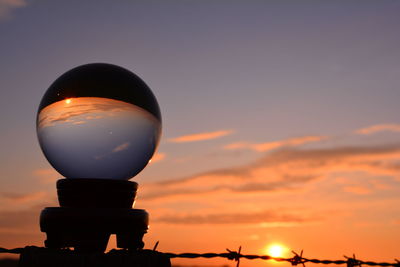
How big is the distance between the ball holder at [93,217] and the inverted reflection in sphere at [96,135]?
0.98ft

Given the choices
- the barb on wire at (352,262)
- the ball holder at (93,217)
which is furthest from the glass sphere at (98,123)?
the barb on wire at (352,262)

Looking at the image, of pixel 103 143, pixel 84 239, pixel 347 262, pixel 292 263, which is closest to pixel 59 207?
pixel 84 239

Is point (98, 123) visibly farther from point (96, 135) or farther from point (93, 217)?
point (93, 217)

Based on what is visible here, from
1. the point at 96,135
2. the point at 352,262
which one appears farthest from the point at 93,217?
the point at 352,262

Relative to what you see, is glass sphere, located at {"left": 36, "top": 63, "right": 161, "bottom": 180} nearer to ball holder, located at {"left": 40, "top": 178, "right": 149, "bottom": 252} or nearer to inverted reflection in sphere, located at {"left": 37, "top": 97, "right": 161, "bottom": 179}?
inverted reflection in sphere, located at {"left": 37, "top": 97, "right": 161, "bottom": 179}

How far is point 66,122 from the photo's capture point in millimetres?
4137

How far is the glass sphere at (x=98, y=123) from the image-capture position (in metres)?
4.12

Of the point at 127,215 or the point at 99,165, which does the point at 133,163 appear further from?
the point at 127,215

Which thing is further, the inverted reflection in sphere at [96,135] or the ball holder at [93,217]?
the inverted reflection in sphere at [96,135]

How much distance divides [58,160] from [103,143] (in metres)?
0.53

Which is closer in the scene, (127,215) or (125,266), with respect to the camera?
(125,266)

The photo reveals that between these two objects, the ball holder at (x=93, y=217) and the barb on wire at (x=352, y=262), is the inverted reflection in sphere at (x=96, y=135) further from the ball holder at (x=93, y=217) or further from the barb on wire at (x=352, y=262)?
the barb on wire at (x=352, y=262)

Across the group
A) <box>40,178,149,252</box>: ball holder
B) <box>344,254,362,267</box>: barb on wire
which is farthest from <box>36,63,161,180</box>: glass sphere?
<box>344,254,362,267</box>: barb on wire

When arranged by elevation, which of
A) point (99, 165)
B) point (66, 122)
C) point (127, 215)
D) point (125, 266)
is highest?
point (66, 122)
